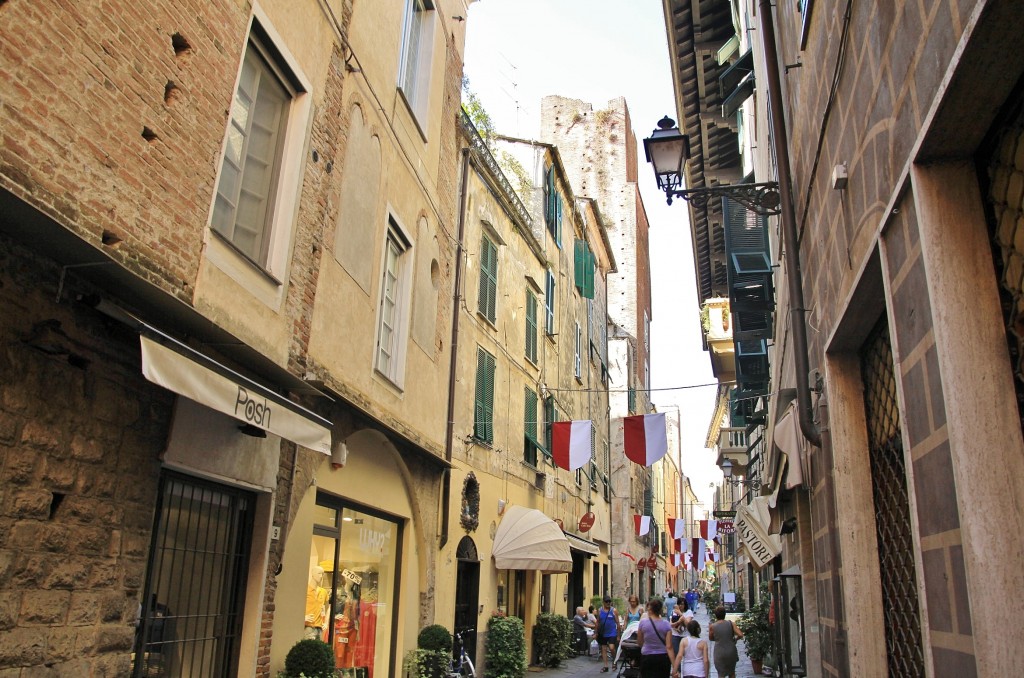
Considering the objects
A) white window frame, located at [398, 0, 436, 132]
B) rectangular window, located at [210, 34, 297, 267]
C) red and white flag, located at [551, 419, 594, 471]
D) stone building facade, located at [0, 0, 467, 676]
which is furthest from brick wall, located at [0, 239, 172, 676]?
red and white flag, located at [551, 419, 594, 471]

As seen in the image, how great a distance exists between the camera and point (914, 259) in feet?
10.6

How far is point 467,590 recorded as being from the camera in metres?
13.6

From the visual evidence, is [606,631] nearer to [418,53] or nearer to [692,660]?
[692,660]

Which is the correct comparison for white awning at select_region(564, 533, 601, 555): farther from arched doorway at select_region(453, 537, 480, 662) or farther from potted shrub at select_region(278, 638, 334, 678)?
potted shrub at select_region(278, 638, 334, 678)

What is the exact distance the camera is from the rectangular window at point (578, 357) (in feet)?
76.5

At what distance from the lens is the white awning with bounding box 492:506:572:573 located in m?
14.6

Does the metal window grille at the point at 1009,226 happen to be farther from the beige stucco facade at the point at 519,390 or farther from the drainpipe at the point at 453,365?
the beige stucco facade at the point at 519,390

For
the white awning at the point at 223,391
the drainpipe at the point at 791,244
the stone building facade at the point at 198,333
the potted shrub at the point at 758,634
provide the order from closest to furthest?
the stone building facade at the point at 198,333 < the white awning at the point at 223,391 < the drainpipe at the point at 791,244 < the potted shrub at the point at 758,634

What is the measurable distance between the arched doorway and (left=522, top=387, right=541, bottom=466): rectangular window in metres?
3.80

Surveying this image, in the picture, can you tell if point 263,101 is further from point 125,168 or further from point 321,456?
point 321,456

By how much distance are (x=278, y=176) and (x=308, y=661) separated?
4468 millimetres

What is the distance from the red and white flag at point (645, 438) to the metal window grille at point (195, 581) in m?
8.45

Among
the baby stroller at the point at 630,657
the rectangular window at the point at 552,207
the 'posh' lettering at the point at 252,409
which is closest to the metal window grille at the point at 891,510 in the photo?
the 'posh' lettering at the point at 252,409

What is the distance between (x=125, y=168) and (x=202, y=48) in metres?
1.39
